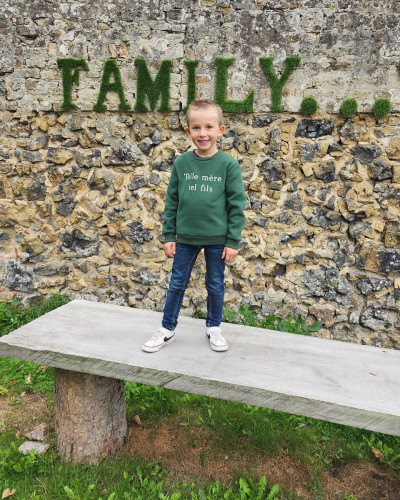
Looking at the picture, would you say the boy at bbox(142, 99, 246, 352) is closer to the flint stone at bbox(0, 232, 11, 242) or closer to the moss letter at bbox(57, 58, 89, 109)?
the moss letter at bbox(57, 58, 89, 109)

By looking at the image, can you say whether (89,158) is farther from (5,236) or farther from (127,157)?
(5,236)

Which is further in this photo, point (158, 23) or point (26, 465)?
point (158, 23)

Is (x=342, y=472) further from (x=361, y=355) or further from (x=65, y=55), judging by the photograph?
(x=65, y=55)

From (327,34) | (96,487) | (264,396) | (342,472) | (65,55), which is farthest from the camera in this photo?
(65,55)

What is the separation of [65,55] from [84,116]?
60 centimetres

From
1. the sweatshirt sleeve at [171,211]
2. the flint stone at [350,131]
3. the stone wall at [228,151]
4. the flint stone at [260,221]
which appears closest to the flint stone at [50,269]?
the stone wall at [228,151]

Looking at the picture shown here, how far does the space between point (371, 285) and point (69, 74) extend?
3.66 meters

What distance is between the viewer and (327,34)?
3570 millimetres

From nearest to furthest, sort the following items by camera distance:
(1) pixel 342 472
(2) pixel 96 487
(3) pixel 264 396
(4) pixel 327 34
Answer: (3) pixel 264 396 < (2) pixel 96 487 < (1) pixel 342 472 < (4) pixel 327 34

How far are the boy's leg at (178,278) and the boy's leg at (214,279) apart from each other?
0.34 feet

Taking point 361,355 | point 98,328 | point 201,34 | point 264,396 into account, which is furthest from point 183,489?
point 201,34

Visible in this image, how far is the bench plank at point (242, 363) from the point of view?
6.24 ft

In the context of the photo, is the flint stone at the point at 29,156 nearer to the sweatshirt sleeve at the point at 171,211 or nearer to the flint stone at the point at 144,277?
the flint stone at the point at 144,277

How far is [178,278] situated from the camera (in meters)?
2.39
